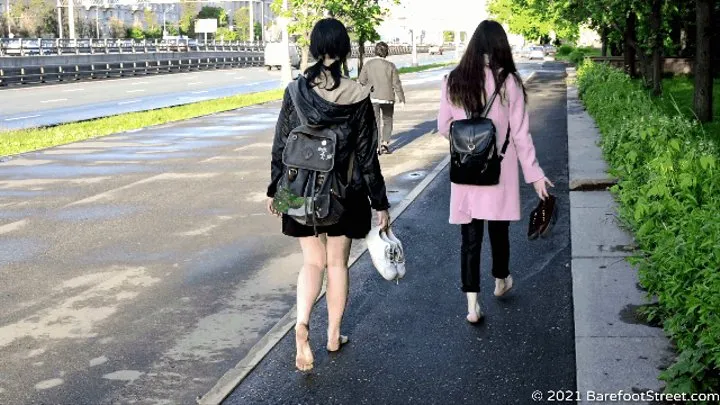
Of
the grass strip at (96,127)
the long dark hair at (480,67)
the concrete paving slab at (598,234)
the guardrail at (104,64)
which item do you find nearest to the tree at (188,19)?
the guardrail at (104,64)

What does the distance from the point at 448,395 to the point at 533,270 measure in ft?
9.49

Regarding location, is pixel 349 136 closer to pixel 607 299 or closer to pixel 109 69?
pixel 607 299

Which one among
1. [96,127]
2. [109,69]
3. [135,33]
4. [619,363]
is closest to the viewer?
[619,363]

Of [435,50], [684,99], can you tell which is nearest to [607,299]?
[684,99]

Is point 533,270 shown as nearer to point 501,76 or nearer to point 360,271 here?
point 360,271

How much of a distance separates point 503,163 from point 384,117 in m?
9.63

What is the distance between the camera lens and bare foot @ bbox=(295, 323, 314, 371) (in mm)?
5359

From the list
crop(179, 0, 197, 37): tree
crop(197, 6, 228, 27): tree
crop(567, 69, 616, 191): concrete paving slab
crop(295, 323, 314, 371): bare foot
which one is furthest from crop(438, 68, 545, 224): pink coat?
crop(197, 6, 228, 27): tree

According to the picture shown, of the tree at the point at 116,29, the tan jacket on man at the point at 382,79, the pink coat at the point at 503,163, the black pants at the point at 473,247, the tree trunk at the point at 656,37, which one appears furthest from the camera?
the tree at the point at 116,29

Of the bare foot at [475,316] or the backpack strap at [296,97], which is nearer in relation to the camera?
the backpack strap at [296,97]

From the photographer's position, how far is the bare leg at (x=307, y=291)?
538cm

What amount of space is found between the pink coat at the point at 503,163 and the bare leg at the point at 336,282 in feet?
3.33

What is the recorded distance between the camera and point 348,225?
5.29 meters

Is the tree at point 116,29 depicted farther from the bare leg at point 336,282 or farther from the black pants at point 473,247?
the bare leg at point 336,282
